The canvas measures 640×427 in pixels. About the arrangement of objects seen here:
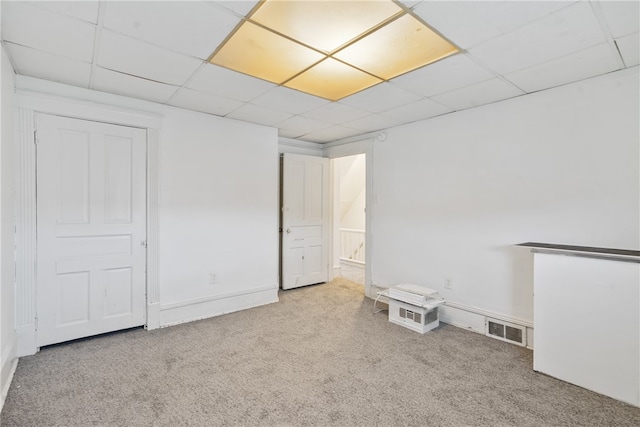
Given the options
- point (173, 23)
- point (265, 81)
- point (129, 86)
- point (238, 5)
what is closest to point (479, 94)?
point (265, 81)

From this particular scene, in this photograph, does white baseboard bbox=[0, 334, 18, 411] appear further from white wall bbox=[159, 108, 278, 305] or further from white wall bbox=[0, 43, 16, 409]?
white wall bbox=[159, 108, 278, 305]

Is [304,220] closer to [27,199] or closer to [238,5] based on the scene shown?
[27,199]

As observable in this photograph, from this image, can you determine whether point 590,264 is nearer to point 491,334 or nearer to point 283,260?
point 491,334

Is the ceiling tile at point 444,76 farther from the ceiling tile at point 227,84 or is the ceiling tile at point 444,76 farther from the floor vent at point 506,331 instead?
the floor vent at point 506,331

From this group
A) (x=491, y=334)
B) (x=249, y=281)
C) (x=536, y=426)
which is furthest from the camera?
(x=249, y=281)

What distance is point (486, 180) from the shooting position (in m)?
3.18

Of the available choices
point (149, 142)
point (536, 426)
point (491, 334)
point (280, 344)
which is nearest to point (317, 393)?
point (280, 344)

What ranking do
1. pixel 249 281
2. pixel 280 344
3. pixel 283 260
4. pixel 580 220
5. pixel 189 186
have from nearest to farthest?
1. pixel 580 220
2. pixel 280 344
3. pixel 189 186
4. pixel 249 281
5. pixel 283 260

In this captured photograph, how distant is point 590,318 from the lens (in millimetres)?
2223

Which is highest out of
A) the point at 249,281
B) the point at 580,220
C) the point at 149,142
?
the point at 149,142

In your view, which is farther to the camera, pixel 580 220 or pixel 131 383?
pixel 580 220

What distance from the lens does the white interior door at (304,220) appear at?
15.4ft

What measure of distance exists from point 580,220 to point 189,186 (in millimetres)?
3828

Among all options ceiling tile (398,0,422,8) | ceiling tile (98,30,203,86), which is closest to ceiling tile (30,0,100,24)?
ceiling tile (98,30,203,86)
